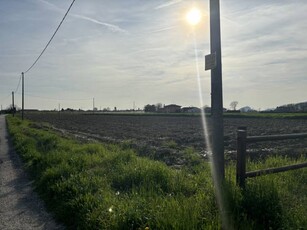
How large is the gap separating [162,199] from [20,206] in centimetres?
333

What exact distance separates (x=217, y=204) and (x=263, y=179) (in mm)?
1112

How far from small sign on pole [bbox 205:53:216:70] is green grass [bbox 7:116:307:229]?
2.01 m

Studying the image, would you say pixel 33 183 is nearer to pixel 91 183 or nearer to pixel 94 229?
pixel 91 183

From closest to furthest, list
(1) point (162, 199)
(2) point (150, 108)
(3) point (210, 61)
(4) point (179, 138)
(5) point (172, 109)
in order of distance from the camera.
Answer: (1) point (162, 199), (3) point (210, 61), (4) point (179, 138), (5) point (172, 109), (2) point (150, 108)

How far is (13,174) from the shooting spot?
1005cm

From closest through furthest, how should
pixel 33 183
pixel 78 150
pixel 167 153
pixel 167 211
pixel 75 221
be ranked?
pixel 167 211 < pixel 75 221 < pixel 33 183 < pixel 78 150 < pixel 167 153

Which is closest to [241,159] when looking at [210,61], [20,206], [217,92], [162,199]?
[217,92]

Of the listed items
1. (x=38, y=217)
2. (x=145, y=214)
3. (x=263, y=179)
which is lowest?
(x=38, y=217)

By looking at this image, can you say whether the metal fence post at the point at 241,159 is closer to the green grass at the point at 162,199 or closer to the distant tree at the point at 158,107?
the green grass at the point at 162,199

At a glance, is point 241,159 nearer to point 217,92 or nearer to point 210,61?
point 217,92

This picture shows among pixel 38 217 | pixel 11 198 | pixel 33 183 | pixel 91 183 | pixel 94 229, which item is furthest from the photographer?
pixel 33 183

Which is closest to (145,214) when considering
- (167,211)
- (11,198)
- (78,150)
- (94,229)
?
(167,211)

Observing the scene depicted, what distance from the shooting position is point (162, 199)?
523 cm

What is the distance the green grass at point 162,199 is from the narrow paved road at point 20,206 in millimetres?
228
